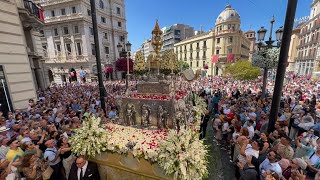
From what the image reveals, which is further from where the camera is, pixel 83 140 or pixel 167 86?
pixel 167 86

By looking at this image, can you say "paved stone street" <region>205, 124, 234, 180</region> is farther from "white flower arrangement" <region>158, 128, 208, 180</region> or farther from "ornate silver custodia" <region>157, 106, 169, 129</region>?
"ornate silver custodia" <region>157, 106, 169, 129</region>

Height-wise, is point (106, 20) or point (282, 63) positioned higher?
point (106, 20)

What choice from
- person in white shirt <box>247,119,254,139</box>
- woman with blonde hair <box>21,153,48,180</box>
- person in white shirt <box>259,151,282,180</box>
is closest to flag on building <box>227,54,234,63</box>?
person in white shirt <box>247,119,254,139</box>

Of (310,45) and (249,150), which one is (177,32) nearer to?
(310,45)

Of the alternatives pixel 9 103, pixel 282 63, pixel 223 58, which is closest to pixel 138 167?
pixel 282 63

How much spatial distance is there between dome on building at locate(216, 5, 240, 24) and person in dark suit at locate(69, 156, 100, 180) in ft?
181

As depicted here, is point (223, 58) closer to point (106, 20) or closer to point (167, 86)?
point (106, 20)

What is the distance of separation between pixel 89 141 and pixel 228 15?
56.3 metres

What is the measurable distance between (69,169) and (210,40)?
183ft

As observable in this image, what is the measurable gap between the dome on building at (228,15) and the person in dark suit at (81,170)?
5517 cm

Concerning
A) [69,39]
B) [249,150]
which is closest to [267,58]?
[249,150]

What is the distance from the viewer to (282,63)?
450cm

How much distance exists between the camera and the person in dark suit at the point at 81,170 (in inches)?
175

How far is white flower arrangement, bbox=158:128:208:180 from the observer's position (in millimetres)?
3834
